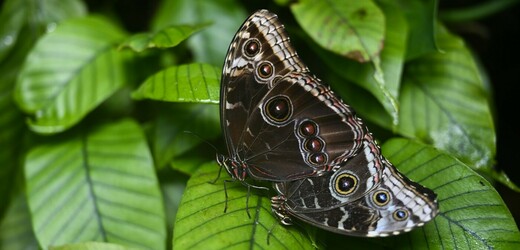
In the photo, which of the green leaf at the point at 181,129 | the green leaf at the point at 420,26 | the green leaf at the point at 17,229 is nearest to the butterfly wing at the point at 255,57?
the green leaf at the point at 181,129

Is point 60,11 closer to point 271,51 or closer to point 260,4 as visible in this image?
point 260,4

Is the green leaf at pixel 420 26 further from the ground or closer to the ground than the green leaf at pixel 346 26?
closer to the ground

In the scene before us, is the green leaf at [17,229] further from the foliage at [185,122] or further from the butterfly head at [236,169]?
the butterfly head at [236,169]

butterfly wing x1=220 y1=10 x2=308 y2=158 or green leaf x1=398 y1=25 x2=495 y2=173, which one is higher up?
butterfly wing x1=220 y1=10 x2=308 y2=158

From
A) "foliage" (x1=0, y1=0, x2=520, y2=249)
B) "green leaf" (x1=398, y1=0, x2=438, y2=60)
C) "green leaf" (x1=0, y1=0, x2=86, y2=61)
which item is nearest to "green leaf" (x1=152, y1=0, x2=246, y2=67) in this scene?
"foliage" (x1=0, y1=0, x2=520, y2=249)

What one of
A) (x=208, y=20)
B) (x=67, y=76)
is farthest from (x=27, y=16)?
(x=208, y=20)

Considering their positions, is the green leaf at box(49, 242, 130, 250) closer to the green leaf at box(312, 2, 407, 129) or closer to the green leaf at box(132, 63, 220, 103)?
the green leaf at box(132, 63, 220, 103)
